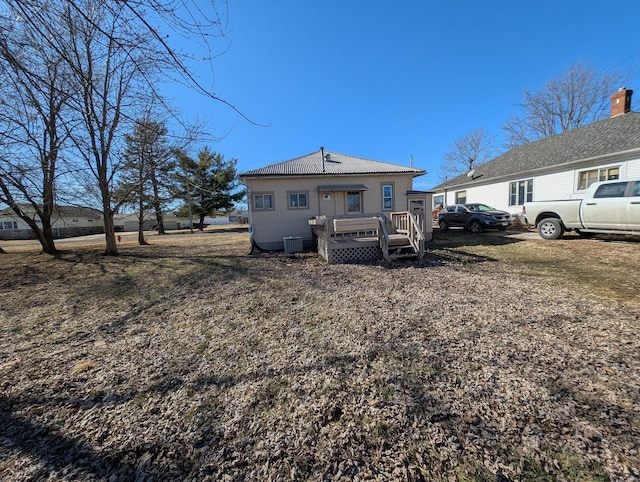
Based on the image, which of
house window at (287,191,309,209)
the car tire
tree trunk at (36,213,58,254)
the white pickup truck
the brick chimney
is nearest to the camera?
the white pickup truck

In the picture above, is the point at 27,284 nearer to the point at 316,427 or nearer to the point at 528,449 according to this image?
the point at 316,427

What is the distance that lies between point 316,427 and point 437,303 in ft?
9.83

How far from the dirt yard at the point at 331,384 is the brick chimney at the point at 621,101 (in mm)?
15555

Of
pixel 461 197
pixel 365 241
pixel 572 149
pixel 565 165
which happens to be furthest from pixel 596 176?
pixel 365 241

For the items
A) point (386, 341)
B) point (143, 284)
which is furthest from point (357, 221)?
point (143, 284)

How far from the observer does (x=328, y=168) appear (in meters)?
11.3

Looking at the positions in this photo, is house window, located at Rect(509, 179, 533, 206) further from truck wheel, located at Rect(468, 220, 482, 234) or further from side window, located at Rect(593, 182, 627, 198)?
side window, located at Rect(593, 182, 627, 198)

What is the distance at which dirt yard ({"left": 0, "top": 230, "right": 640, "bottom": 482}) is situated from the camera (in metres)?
1.57

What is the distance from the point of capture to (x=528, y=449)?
1.59 metres

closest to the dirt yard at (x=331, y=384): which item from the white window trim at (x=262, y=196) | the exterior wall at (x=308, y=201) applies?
the exterior wall at (x=308, y=201)

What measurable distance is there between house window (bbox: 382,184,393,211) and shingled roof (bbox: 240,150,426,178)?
689 mm

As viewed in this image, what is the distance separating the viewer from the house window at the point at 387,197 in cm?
1121

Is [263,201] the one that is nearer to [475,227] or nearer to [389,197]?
[389,197]

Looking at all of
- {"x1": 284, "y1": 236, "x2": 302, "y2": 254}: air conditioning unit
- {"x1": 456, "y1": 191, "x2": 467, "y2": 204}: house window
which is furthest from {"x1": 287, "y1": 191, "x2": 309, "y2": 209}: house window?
{"x1": 456, "y1": 191, "x2": 467, "y2": 204}: house window
